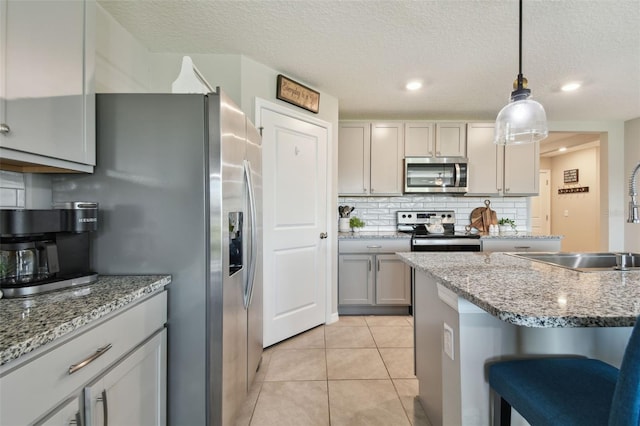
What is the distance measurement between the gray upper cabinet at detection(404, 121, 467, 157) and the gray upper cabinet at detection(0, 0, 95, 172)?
323cm

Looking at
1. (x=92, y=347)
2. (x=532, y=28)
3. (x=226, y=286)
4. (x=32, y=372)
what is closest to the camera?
(x=32, y=372)

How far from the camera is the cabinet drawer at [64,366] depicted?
67cm

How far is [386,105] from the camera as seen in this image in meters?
3.51

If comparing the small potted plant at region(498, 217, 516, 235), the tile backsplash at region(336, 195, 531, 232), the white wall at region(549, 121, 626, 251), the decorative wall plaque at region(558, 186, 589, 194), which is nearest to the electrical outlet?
the tile backsplash at region(336, 195, 531, 232)

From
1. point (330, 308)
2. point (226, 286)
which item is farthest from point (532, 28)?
point (330, 308)

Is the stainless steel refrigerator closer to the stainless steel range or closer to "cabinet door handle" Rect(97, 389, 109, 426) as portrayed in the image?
"cabinet door handle" Rect(97, 389, 109, 426)

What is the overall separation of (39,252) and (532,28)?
301 cm

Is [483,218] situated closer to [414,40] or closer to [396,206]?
[396,206]

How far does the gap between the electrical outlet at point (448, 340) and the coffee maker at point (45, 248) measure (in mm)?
1484

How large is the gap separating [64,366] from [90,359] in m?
0.08

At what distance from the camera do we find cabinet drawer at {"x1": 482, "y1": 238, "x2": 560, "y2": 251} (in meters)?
3.36

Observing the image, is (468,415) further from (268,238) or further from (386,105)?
(386,105)

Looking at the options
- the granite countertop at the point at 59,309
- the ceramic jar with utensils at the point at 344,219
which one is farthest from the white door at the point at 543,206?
the granite countertop at the point at 59,309

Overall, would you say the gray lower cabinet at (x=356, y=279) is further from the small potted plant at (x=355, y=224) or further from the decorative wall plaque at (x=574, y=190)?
the decorative wall plaque at (x=574, y=190)
